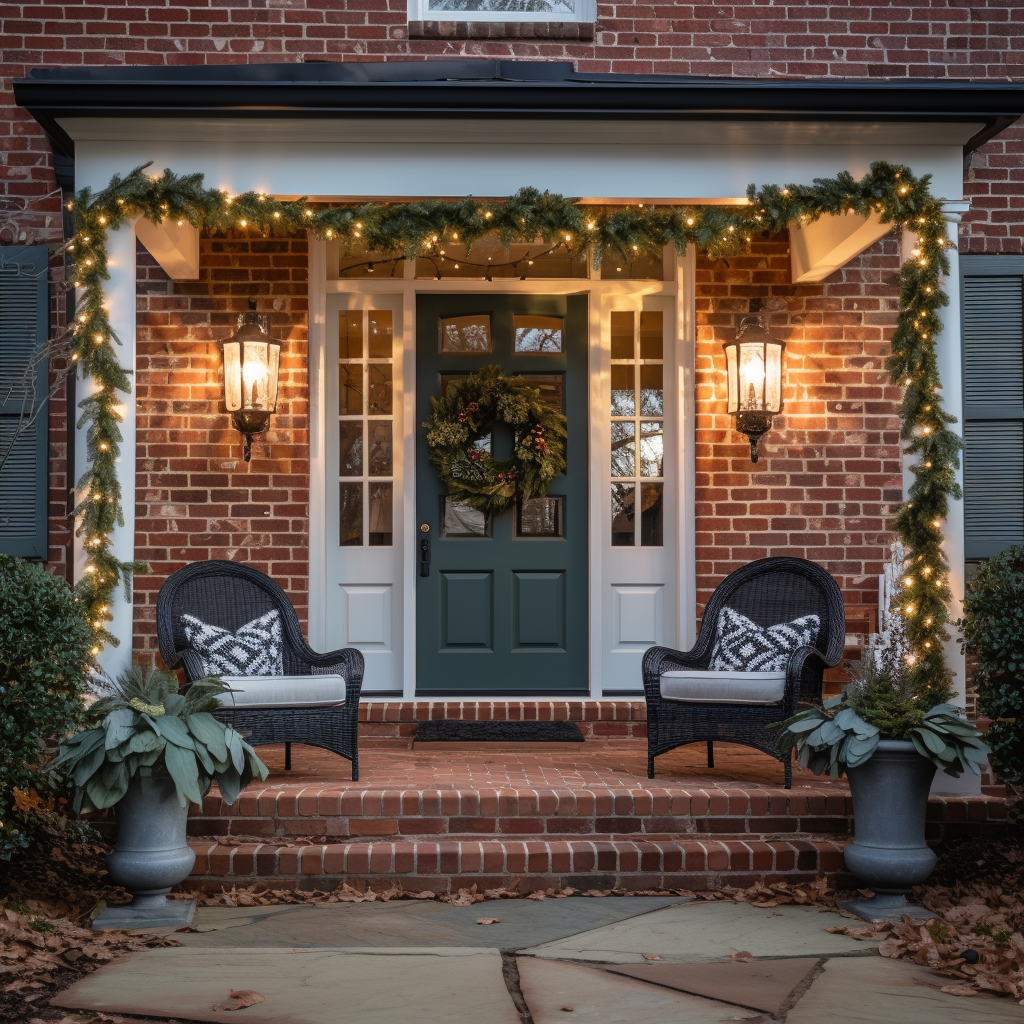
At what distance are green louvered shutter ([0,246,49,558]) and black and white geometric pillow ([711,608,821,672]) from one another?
345 cm

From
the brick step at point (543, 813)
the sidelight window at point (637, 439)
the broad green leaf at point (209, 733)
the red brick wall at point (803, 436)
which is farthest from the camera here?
the sidelight window at point (637, 439)

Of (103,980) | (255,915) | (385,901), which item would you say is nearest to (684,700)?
(385,901)

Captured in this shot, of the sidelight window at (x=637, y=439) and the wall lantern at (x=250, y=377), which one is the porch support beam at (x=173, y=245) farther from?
the sidelight window at (x=637, y=439)

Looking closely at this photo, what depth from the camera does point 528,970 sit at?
11.0ft

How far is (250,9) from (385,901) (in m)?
4.62

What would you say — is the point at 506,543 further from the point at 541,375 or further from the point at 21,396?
the point at 21,396

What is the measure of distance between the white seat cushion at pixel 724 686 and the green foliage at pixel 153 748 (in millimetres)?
1824

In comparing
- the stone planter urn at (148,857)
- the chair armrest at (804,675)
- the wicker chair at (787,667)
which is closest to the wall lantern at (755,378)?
the wicker chair at (787,667)

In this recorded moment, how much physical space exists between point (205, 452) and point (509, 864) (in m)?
2.94

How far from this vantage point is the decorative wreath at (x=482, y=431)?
622 centimetres

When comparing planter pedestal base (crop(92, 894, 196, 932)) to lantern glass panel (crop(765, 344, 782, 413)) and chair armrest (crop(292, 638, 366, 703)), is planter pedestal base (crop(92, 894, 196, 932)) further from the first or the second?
lantern glass panel (crop(765, 344, 782, 413))

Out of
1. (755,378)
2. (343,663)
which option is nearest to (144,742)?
(343,663)

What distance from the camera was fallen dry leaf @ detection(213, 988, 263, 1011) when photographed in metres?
3.04

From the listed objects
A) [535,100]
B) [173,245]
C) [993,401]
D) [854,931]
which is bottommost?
[854,931]
